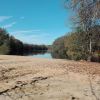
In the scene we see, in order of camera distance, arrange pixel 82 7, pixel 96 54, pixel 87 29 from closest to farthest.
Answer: pixel 82 7 → pixel 87 29 → pixel 96 54

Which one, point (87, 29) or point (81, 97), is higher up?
point (87, 29)

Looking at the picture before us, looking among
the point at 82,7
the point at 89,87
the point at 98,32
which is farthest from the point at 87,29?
the point at 89,87

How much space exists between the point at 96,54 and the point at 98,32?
7202 millimetres

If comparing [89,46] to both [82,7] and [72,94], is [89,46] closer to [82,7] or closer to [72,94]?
[82,7]

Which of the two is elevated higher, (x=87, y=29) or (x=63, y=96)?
(x=87, y=29)

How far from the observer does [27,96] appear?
8.44 meters

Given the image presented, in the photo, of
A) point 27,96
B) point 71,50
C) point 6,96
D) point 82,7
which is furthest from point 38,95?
point 71,50

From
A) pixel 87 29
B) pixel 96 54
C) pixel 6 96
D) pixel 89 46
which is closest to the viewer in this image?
pixel 6 96

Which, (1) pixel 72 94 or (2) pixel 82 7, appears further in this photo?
(2) pixel 82 7

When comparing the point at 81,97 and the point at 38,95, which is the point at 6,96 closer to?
the point at 38,95

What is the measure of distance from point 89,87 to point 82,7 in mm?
6195

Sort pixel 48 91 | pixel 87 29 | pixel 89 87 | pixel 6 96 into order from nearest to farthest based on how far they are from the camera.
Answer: pixel 6 96 → pixel 48 91 → pixel 89 87 → pixel 87 29

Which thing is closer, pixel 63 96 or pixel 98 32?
pixel 63 96

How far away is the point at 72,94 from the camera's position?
891 centimetres
